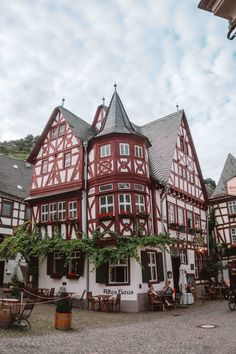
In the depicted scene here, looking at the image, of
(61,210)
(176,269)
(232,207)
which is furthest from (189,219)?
(61,210)

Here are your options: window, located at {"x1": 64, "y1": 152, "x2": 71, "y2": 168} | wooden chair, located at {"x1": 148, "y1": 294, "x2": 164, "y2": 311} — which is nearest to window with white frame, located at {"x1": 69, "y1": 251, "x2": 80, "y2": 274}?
wooden chair, located at {"x1": 148, "y1": 294, "x2": 164, "y2": 311}

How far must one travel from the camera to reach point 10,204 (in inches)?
1210

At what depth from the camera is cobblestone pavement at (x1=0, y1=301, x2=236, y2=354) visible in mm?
9086

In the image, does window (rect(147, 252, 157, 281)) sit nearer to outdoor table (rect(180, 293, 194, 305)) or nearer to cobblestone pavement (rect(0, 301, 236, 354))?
outdoor table (rect(180, 293, 194, 305))

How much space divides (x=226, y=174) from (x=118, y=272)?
20.9 meters

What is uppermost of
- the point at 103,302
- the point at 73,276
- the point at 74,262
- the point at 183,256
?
the point at 183,256

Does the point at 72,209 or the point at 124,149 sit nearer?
the point at 124,149

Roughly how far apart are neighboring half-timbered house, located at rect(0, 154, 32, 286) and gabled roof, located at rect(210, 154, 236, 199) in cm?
1893

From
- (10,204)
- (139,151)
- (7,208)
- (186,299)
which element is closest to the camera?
(186,299)

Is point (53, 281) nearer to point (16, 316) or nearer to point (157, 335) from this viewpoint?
point (16, 316)

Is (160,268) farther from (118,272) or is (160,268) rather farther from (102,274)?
(102,274)

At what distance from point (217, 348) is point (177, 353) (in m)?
1.25

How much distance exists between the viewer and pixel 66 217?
21.6 m

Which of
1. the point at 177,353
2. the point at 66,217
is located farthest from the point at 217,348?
the point at 66,217
